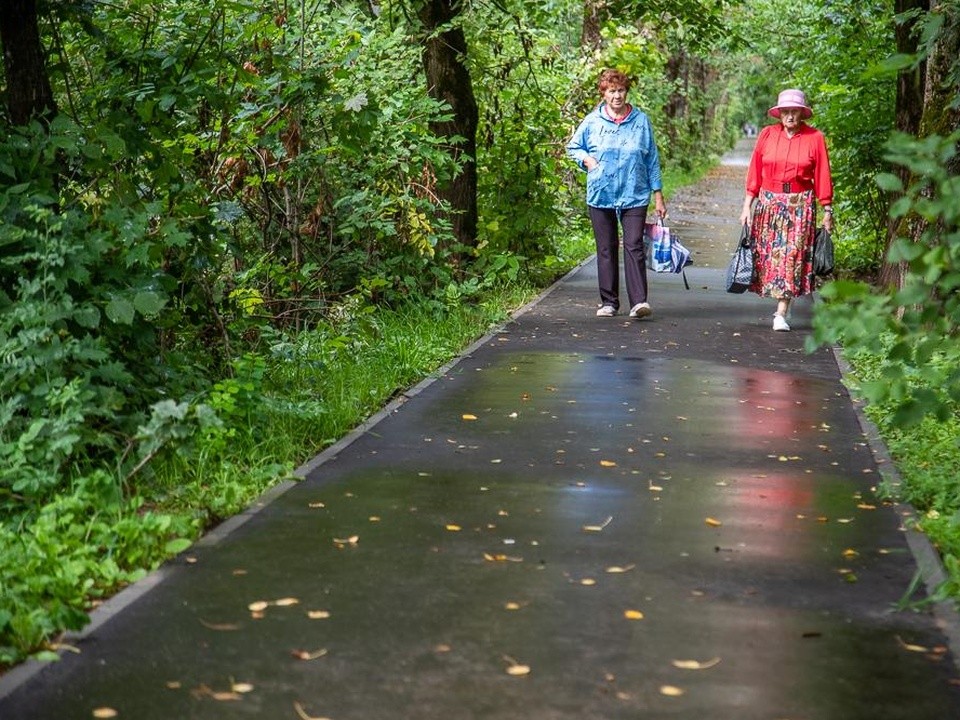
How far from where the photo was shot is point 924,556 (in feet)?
19.9

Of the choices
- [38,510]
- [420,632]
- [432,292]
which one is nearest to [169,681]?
[420,632]

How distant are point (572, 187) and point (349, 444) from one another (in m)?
13.3

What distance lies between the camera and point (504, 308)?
1416cm

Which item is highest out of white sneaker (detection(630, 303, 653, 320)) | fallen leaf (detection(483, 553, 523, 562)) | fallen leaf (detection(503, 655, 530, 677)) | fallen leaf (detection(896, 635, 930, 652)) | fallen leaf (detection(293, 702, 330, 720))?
fallen leaf (detection(293, 702, 330, 720))

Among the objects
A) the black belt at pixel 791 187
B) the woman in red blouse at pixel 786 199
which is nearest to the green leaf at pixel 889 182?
the woman in red blouse at pixel 786 199

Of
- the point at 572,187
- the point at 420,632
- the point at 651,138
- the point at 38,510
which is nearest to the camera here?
the point at 420,632

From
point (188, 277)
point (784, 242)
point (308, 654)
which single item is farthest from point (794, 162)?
point (308, 654)

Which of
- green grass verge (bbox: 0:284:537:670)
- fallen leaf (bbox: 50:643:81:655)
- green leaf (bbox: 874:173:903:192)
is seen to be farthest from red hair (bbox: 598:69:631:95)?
fallen leaf (bbox: 50:643:81:655)

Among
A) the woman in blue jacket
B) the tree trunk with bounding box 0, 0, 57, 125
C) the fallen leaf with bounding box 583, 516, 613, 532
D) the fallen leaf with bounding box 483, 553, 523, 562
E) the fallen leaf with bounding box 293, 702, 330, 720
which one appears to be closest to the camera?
the fallen leaf with bounding box 293, 702, 330, 720

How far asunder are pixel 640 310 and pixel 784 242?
1487 millimetres

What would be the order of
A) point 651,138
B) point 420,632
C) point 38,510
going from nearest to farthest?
point 420,632
point 38,510
point 651,138

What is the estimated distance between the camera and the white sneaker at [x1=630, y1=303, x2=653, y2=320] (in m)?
13.5

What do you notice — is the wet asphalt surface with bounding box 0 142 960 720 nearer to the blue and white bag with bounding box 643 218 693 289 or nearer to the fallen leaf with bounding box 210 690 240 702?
the fallen leaf with bounding box 210 690 240 702

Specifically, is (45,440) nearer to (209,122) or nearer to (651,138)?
(209,122)
